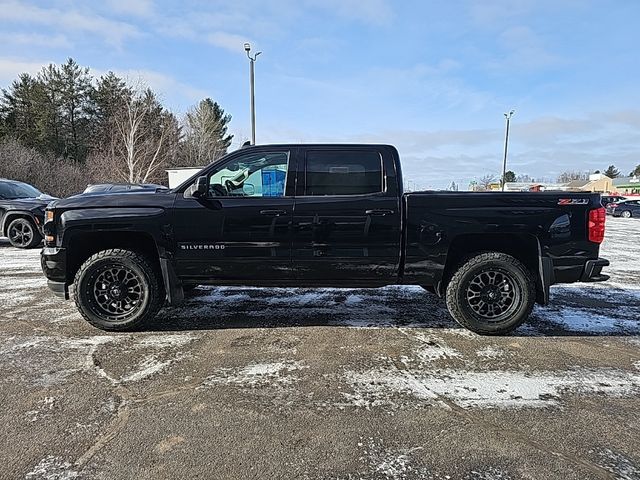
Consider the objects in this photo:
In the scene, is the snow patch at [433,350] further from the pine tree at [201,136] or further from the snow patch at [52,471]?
the pine tree at [201,136]

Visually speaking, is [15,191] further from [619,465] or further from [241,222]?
[619,465]

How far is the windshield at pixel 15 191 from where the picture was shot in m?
10.7

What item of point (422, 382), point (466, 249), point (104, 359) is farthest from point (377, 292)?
point (104, 359)

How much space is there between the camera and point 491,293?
14.8 ft

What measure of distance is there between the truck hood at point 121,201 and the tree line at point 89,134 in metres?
25.0

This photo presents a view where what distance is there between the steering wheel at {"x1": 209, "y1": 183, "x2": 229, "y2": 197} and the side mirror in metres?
0.06

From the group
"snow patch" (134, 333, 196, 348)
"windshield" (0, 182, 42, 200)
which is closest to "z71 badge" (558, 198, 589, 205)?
"snow patch" (134, 333, 196, 348)

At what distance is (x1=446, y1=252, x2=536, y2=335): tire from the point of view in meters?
4.43

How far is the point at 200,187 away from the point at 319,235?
1.30 metres

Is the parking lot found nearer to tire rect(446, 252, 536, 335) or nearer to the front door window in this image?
tire rect(446, 252, 536, 335)

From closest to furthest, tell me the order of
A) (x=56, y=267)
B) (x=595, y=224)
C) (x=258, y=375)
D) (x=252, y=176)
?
(x=258, y=375) → (x=595, y=224) → (x=56, y=267) → (x=252, y=176)

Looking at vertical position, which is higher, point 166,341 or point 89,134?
point 89,134

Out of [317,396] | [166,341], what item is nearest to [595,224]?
[317,396]

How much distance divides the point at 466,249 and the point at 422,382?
5.83 ft
